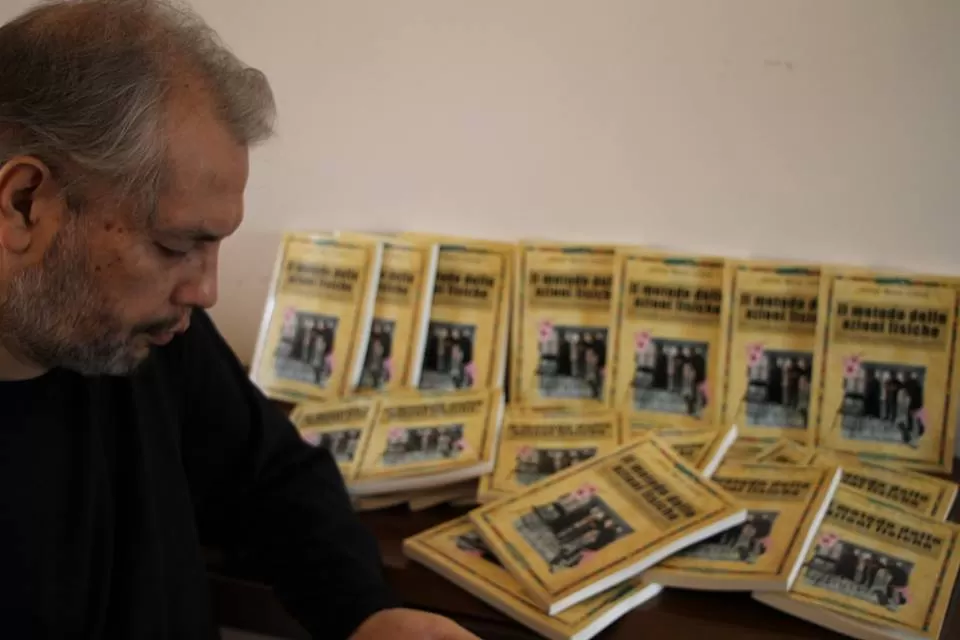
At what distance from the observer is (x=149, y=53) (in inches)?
32.2

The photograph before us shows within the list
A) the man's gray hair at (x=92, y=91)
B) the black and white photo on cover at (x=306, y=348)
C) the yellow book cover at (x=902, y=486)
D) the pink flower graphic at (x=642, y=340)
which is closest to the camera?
the man's gray hair at (x=92, y=91)

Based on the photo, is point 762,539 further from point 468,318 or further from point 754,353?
point 468,318

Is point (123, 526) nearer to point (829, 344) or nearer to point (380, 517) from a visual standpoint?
point (380, 517)

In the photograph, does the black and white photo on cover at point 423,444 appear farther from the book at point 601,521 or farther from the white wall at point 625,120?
the white wall at point 625,120

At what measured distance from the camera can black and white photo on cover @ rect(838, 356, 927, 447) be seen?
123 centimetres

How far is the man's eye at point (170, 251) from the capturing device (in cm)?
85

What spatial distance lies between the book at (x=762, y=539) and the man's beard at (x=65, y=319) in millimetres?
597

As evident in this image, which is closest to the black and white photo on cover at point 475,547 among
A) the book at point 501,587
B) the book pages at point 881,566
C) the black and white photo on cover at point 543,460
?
the book at point 501,587

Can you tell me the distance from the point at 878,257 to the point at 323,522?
0.84 meters

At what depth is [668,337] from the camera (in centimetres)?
132

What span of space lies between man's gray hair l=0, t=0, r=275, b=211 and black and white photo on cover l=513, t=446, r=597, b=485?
58 cm

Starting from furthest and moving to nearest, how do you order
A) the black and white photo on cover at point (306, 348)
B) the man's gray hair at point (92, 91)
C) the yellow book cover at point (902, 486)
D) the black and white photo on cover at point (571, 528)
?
1. the black and white photo on cover at point (306, 348)
2. the yellow book cover at point (902, 486)
3. the black and white photo on cover at point (571, 528)
4. the man's gray hair at point (92, 91)

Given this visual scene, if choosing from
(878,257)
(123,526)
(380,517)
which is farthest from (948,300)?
(123,526)

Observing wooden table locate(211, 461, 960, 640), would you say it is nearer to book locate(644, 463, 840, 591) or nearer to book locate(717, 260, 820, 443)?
book locate(644, 463, 840, 591)
